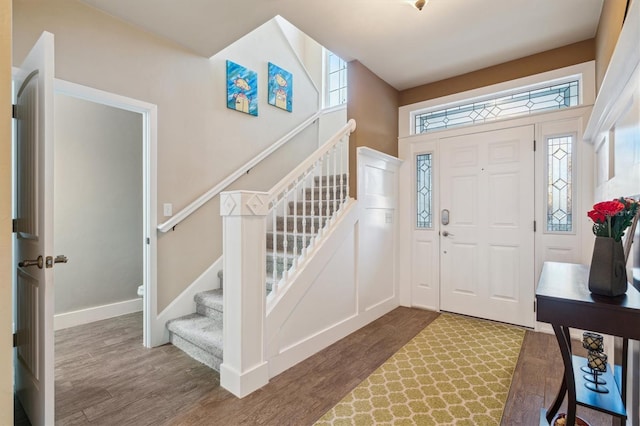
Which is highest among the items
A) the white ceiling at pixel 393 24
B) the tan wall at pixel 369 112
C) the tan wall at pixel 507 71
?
the white ceiling at pixel 393 24

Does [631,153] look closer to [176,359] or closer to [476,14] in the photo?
[476,14]

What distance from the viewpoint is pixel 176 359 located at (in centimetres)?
247

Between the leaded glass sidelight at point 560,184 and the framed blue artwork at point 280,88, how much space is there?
297cm

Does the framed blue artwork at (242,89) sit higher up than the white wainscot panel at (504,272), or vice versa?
the framed blue artwork at (242,89)

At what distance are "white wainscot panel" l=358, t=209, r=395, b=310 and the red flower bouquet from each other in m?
1.99

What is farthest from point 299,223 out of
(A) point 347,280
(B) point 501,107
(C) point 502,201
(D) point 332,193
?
(B) point 501,107

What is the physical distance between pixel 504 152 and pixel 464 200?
24.8 inches

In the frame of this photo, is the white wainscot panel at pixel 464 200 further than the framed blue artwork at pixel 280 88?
No

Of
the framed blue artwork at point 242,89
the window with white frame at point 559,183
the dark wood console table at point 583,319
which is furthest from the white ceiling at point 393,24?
the dark wood console table at point 583,319

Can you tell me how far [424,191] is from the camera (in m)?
3.77

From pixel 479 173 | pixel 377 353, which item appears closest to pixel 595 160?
pixel 479 173

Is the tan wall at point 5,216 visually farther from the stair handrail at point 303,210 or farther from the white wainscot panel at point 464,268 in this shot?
the white wainscot panel at point 464,268

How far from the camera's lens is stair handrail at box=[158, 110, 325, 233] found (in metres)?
2.81

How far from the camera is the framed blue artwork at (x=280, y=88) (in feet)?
12.6
